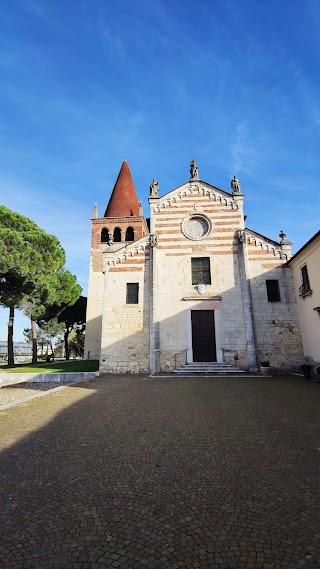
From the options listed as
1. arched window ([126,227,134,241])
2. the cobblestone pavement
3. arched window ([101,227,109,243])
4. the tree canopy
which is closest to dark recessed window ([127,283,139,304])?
the tree canopy

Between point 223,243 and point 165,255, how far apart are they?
380 centimetres

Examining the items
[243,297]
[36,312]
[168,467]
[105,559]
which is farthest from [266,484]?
[36,312]

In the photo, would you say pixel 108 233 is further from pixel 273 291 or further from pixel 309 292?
pixel 309 292

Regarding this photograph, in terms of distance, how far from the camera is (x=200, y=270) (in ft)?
57.1

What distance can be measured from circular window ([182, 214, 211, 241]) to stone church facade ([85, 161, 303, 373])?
0.07 metres

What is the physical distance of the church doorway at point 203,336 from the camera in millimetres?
15953

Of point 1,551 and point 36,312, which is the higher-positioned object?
point 36,312

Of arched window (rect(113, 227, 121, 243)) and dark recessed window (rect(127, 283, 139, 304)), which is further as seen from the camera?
arched window (rect(113, 227, 121, 243))

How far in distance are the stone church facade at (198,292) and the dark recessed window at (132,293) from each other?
6 cm

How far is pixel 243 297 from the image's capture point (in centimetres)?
1622

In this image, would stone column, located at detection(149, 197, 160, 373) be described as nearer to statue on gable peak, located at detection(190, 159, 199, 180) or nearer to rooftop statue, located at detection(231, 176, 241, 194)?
statue on gable peak, located at detection(190, 159, 199, 180)

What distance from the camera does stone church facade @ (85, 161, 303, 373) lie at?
51.8 feet

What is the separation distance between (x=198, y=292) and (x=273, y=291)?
4486 millimetres

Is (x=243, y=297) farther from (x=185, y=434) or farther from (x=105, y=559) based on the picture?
(x=105, y=559)
